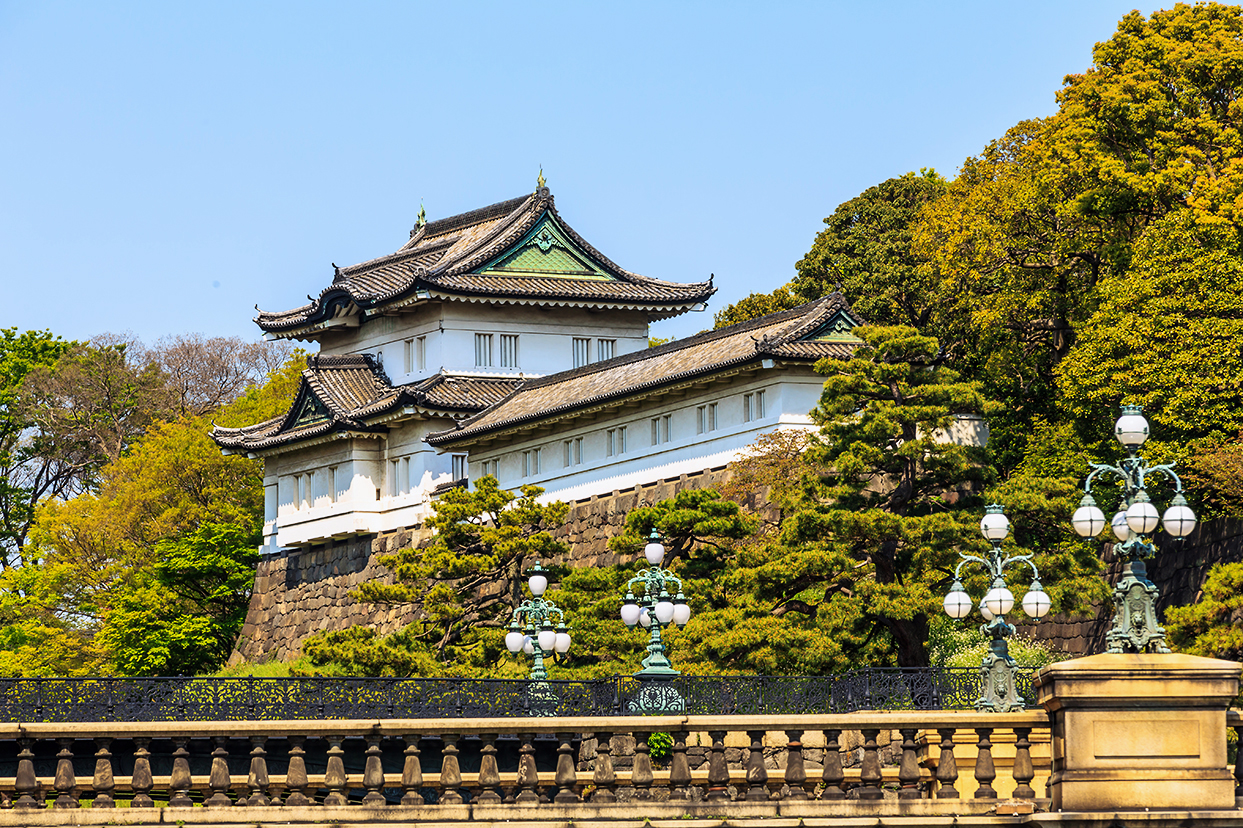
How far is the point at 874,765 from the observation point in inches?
684

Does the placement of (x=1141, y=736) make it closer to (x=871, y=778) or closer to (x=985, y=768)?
(x=985, y=768)

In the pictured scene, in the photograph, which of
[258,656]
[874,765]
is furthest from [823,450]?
[258,656]

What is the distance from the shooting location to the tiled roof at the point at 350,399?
55.3m

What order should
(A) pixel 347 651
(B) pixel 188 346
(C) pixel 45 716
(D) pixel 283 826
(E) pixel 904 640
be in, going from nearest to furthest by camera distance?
(D) pixel 283 826
(C) pixel 45 716
(E) pixel 904 640
(A) pixel 347 651
(B) pixel 188 346

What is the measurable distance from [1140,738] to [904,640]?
19.3m

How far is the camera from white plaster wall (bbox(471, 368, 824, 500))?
44469 millimetres

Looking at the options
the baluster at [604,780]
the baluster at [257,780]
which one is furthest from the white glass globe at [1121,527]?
the baluster at [257,780]

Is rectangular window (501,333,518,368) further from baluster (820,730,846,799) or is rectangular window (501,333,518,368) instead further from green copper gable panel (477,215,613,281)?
baluster (820,730,846,799)

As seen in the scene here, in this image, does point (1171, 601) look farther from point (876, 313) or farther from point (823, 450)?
point (876, 313)

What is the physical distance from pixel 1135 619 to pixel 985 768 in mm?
1829

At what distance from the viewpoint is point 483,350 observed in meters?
58.4

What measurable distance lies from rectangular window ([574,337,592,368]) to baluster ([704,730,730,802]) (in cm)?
4168

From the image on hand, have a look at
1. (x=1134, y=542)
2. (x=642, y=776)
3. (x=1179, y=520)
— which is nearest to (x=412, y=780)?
(x=642, y=776)

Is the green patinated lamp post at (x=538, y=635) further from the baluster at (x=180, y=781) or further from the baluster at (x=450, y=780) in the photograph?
the baluster at (x=180, y=781)
